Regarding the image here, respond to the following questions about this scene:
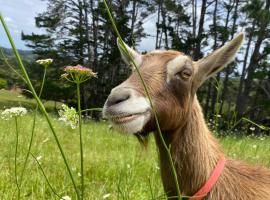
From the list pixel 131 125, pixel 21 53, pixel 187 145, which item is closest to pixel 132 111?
pixel 131 125

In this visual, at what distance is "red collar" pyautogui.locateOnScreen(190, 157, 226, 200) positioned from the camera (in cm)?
309

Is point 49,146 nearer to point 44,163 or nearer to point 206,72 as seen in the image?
point 44,163

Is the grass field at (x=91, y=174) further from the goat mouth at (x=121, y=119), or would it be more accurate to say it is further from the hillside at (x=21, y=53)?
the hillside at (x=21, y=53)

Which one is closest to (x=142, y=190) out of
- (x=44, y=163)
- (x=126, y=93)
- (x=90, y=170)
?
(x=90, y=170)

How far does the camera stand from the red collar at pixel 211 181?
309 cm

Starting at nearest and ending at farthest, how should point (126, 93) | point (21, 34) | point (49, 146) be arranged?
point (126, 93)
point (49, 146)
point (21, 34)

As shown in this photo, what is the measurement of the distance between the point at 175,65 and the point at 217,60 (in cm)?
33

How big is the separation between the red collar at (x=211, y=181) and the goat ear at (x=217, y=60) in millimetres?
620

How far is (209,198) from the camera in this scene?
3.12 meters

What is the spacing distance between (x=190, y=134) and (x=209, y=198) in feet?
1.54

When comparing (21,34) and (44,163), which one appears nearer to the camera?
(44,163)

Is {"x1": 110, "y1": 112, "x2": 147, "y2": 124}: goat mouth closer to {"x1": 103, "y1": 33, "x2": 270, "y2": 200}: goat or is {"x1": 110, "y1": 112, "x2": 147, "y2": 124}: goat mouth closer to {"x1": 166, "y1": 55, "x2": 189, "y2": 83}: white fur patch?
{"x1": 103, "y1": 33, "x2": 270, "y2": 200}: goat

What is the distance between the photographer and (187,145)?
323cm

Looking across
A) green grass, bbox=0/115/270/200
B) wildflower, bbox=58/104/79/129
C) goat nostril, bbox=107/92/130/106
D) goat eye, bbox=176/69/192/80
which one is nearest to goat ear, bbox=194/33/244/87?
goat eye, bbox=176/69/192/80
